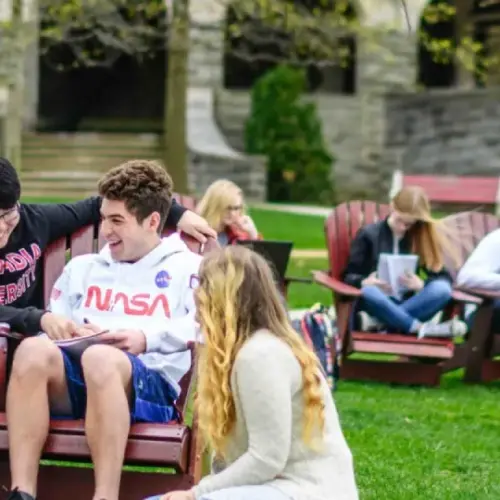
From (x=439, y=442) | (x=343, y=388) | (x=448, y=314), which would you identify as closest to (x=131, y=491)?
(x=439, y=442)

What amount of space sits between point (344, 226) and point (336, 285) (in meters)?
0.56

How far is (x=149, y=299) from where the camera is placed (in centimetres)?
525

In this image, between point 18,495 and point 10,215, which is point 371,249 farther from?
point 18,495

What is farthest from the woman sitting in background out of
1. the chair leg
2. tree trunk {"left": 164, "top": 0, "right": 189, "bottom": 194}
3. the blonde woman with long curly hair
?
tree trunk {"left": 164, "top": 0, "right": 189, "bottom": 194}

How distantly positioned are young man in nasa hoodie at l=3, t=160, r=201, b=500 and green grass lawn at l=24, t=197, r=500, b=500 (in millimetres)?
1258

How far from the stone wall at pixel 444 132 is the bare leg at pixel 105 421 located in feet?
66.9

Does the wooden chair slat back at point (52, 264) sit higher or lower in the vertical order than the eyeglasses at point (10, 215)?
lower

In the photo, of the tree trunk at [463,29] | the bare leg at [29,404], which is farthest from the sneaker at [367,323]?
the tree trunk at [463,29]

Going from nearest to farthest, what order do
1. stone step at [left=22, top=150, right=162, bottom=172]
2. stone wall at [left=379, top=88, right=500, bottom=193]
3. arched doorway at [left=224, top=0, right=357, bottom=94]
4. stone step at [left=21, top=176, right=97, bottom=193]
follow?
1. stone step at [left=21, top=176, right=97, bottom=193]
2. stone step at [left=22, top=150, right=162, bottom=172]
3. stone wall at [left=379, top=88, right=500, bottom=193]
4. arched doorway at [left=224, top=0, right=357, bottom=94]

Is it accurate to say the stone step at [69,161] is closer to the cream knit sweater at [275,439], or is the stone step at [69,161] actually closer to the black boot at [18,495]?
the black boot at [18,495]

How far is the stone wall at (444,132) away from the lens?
2494cm

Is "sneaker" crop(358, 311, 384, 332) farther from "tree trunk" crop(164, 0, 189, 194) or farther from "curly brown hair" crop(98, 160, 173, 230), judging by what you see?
"tree trunk" crop(164, 0, 189, 194)

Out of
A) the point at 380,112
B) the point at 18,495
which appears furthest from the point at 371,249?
the point at 380,112

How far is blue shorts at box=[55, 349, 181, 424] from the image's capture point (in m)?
4.91
